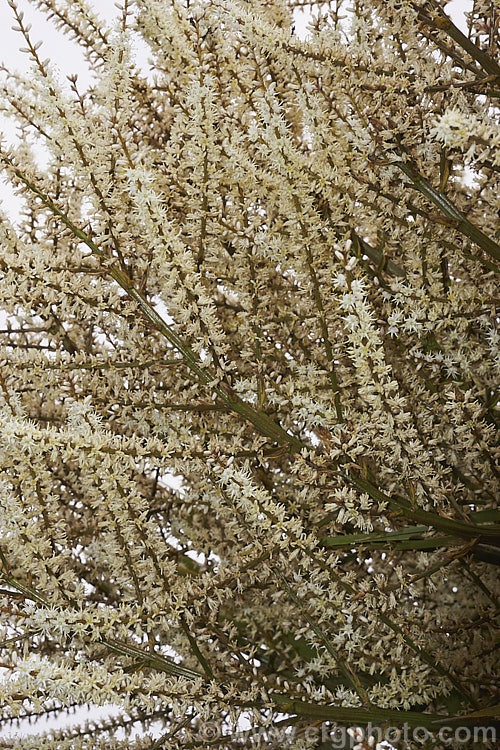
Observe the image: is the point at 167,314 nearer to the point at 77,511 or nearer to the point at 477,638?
the point at 77,511

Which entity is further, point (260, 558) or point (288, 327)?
point (288, 327)

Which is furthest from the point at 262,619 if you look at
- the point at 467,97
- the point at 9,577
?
the point at 467,97

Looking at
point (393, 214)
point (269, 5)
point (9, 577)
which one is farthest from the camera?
point (269, 5)

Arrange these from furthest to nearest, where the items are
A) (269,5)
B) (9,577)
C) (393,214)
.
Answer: (269,5) < (393,214) < (9,577)

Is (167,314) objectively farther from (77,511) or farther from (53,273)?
(77,511)

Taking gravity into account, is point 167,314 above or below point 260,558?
above

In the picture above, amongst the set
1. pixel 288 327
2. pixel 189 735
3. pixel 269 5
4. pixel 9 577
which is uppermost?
pixel 269 5
